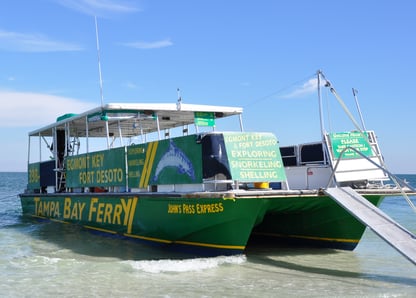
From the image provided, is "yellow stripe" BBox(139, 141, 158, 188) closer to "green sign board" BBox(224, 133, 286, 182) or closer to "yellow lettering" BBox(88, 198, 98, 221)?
"green sign board" BBox(224, 133, 286, 182)

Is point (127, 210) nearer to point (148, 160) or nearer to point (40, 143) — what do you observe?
point (148, 160)

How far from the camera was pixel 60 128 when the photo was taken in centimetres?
1496

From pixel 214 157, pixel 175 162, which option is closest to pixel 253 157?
pixel 214 157

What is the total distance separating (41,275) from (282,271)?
3989 mm

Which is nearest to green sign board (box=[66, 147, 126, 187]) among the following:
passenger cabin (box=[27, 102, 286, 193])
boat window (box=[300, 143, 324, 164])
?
passenger cabin (box=[27, 102, 286, 193])

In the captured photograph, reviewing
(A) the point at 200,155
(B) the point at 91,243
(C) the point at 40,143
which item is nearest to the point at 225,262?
(A) the point at 200,155

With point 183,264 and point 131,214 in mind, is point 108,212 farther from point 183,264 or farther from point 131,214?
point 183,264

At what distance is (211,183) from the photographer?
8820mm

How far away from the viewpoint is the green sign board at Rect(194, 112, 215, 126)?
459 inches

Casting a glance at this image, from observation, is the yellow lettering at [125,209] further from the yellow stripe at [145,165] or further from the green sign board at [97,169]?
the yellow stripe at [145,165]

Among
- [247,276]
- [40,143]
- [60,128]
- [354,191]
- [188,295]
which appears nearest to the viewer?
[188,295]

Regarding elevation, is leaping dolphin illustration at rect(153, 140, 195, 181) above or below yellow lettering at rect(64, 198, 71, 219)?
above

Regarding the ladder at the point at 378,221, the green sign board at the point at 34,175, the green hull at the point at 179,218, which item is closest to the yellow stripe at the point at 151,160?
the green hull at the point at 179,218

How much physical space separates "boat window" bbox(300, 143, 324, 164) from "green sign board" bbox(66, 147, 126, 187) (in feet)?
13.7
